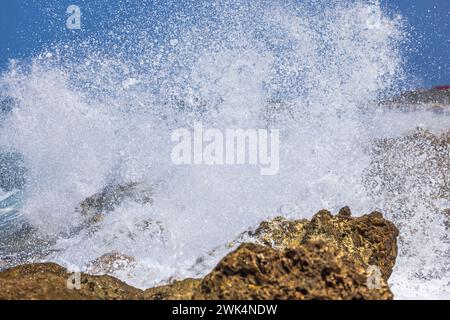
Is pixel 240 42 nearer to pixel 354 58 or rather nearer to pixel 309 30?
pixel 309 30

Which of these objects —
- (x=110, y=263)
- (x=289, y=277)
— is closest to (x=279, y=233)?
(x=289, y=277)

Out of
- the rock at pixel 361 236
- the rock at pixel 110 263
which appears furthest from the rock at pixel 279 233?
the rock at pixel 110 263

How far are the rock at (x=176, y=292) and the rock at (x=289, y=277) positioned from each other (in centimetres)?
24

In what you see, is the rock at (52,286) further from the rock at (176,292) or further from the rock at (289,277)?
the rock at (289,277)

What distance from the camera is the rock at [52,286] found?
2771 millimetres

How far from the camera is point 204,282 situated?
2.81 metres

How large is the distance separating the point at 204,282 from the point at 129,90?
9.39 metres

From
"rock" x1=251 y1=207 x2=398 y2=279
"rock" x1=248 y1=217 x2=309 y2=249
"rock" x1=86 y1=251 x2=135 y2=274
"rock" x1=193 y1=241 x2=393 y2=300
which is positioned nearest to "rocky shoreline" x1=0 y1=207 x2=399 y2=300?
"rock" x1=193 y1=241 x2=393 y2=300

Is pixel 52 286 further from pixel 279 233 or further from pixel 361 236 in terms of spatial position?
pixel 361 236

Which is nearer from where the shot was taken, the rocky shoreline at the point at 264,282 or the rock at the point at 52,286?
the rocky shoreline at the point at 264,282

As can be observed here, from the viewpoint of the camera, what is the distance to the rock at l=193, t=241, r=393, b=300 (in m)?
2.65

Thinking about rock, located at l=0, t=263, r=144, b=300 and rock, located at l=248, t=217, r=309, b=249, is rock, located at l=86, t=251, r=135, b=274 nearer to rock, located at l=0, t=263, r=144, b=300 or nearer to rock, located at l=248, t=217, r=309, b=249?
rock, located at l=0, t=263, r=144, b=300
